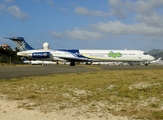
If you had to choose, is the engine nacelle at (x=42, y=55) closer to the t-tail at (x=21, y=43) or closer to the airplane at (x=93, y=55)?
the airplane at (x=93, y=55)

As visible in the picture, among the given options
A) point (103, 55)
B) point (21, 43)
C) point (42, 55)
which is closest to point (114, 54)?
point (103, 55)

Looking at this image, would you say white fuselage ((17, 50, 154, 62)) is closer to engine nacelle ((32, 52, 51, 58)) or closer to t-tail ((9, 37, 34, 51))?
engine nacelle ((32, 52, 51, 58))

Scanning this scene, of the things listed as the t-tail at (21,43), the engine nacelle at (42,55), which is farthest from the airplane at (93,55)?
the t-tail at (21,43)

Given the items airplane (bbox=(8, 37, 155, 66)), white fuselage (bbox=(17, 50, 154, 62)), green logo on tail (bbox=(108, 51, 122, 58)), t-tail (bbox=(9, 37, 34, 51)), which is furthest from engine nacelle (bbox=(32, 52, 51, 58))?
green logo on tail (bbox=(108, 51, 122, 58))

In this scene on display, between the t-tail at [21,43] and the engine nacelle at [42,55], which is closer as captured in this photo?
the engine nacelle at [42,55]

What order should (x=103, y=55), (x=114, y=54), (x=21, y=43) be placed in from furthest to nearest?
1. (x=21, y=43)
2. (x=114, y=54)
3. (x=103, y=55)

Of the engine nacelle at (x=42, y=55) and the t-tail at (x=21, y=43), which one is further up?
the t-tail at (x=21, y=43)

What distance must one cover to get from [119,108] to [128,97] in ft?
5.75

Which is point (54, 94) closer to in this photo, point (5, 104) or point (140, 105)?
point (5, 104)

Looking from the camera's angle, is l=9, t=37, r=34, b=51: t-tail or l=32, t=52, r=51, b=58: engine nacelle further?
Result: l=9, t=37, r=34, b=51: t-tail

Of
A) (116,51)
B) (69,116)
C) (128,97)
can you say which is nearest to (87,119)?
→ (69,116)

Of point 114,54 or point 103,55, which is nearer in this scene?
point 103,55

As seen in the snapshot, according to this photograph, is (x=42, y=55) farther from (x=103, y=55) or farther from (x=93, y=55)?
(x=103, y=55)

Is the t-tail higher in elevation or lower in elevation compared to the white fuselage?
higher
